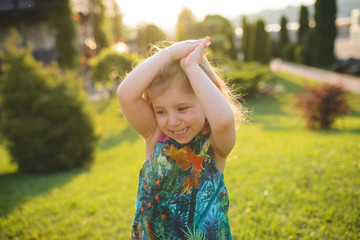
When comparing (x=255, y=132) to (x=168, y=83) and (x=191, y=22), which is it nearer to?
(x=168, y=83)

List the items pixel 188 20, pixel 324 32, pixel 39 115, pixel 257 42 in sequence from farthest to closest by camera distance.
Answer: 1. pixel 188 20
2. pixel 257 42
3. pixel 324 32
4. pixel 39 115

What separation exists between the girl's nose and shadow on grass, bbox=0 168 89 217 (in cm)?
369

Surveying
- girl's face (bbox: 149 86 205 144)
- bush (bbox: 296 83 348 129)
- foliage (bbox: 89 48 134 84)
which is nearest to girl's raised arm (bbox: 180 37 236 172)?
girl's face (bbox: 149 86 205 144)

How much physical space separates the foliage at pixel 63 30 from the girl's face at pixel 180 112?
18511mm

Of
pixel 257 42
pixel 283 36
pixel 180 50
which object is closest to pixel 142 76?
pixel 180 50

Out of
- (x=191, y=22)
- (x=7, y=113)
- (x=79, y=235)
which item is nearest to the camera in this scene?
(x=79, y=235)

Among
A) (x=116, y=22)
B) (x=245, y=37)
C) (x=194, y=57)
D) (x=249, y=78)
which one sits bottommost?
(x=249, y=78)

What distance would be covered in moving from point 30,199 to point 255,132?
679cm

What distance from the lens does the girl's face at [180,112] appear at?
4.71 feet

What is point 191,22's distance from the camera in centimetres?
3067

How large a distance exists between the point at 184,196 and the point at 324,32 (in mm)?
26412

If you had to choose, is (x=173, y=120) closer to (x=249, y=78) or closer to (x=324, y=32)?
(x=249, y=78)

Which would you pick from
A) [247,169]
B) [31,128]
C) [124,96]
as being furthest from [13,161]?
[124,96]

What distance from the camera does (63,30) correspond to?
1714 cm
